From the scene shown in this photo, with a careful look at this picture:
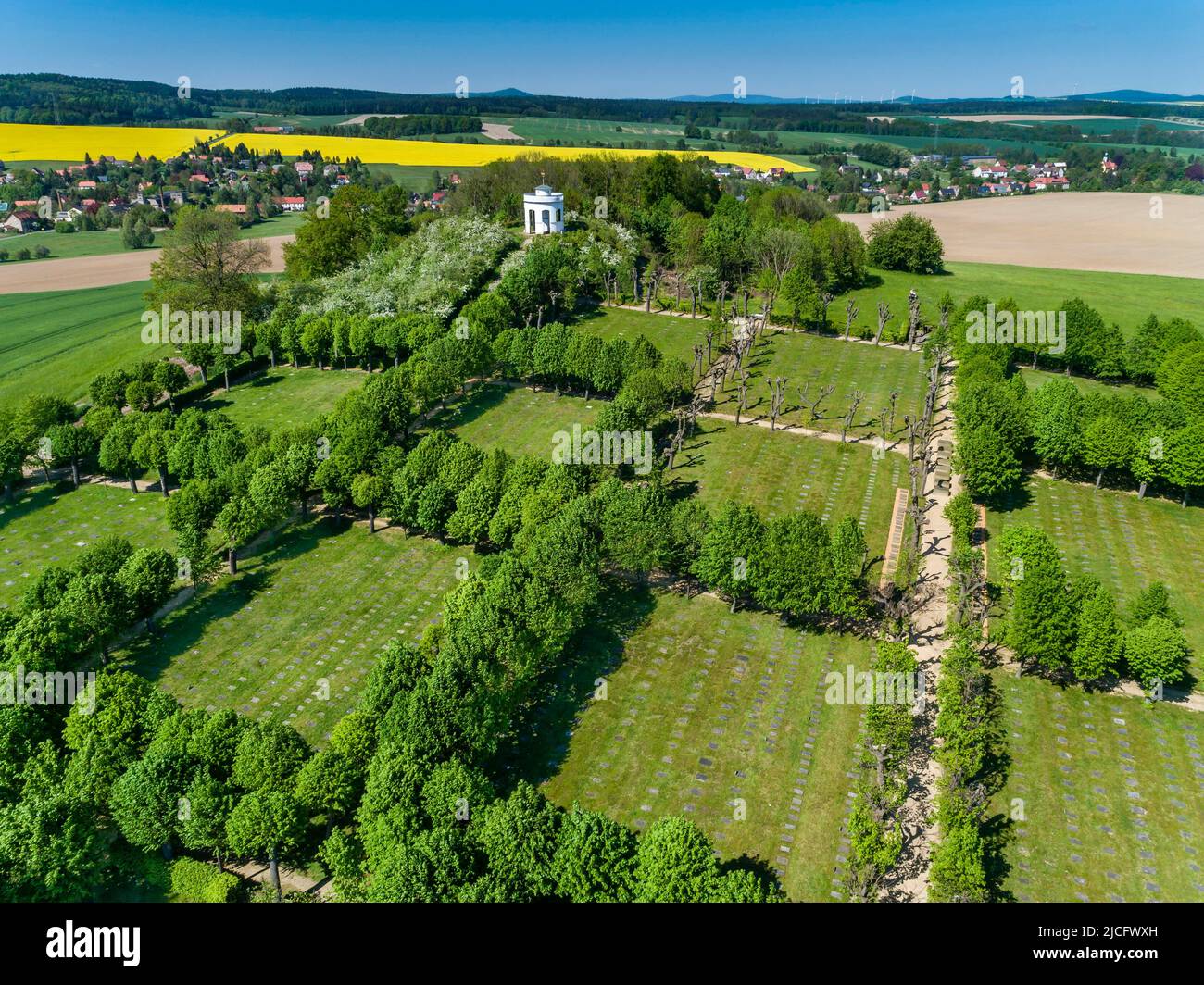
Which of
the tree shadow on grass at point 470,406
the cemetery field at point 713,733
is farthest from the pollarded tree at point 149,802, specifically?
the tree shadow on grass at point 470,406

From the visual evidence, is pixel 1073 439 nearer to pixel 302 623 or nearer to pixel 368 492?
pixel 368 492

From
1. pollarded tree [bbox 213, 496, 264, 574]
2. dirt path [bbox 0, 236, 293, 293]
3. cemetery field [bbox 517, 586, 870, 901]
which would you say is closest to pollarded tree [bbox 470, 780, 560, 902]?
cemetery field [bbox 517, 586, 870, 901]

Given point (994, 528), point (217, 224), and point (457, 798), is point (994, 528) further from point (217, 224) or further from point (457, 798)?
point (217, 224)

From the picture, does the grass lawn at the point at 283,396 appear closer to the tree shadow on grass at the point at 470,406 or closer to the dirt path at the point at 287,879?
the tree shadow on grass at the point at 470,406

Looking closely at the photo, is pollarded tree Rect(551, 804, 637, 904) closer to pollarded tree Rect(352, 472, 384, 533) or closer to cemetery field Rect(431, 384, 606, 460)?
pollarded tree Rect(352, 472, 384, 533)

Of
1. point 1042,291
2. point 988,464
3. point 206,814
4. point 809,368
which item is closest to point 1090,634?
point 988,464
